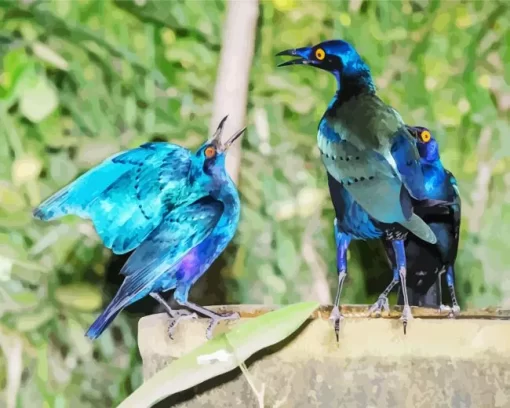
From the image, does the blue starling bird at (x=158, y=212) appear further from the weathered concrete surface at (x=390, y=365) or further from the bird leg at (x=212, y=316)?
the weathered concrete surface at (x=390, y=365)

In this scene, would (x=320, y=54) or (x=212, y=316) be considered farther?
(x=320, y=54)

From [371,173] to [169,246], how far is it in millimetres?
215

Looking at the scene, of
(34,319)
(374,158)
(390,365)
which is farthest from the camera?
(34,319)

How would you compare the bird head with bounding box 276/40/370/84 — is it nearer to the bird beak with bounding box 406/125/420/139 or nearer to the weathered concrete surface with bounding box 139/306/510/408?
the bird beak with bounding box 406/125/420/139

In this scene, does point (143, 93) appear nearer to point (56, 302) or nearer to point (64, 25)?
point (64, 25)

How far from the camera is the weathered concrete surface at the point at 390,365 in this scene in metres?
0.59

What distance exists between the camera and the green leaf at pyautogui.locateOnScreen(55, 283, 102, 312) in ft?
2.99

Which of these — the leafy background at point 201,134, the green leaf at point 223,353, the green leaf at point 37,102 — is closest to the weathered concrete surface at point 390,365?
the green leaf at point 223,353

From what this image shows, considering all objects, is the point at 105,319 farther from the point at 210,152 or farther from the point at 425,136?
the point at 425,136

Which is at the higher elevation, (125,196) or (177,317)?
(125,196)

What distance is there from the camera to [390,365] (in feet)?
1.96

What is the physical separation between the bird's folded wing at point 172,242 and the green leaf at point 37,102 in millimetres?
312

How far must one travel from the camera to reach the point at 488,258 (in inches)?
37.9

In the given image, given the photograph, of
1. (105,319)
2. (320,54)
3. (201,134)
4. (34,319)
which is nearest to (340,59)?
(320,54)
